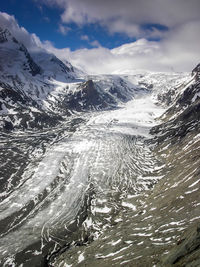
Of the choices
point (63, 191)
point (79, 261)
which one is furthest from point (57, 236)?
point (63, 191)

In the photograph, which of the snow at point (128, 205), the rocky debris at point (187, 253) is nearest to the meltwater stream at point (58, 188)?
the snow at point (128, 205)

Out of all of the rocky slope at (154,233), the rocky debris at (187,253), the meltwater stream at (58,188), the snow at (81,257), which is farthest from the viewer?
the meltwater stream at (58,188)

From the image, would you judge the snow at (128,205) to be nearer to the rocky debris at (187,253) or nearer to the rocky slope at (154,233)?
the rocky slope at (154,233)

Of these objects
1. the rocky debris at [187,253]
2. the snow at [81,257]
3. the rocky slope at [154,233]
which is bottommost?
the snow at [81,257]

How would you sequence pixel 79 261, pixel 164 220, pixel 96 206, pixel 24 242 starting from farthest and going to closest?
pixel 96 206
pixel 24 242
pixel 164 220
pixel 79 261

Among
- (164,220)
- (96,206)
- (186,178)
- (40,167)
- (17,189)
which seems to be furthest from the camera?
(40,167)

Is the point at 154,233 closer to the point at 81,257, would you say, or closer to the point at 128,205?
the point at 81,257

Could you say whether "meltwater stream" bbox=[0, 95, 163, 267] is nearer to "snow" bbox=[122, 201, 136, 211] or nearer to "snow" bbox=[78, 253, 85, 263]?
"snow" bbox=[122, 201, 136, 211]

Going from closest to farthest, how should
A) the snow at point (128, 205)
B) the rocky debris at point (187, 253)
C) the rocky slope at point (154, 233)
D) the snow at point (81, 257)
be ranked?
1. the rocky debris at point (187, 253)
2. the rocky slope at point (154, 233)
3. the snow at point (81, 257)
4. the snow at point (128, 205)

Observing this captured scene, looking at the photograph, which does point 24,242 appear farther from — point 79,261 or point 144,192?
point 144,192
